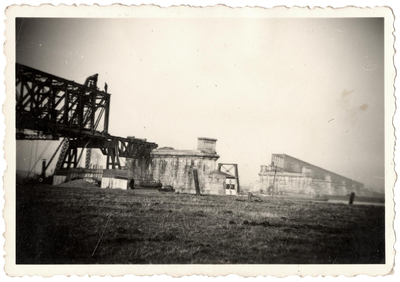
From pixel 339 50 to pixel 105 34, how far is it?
694 centimetres

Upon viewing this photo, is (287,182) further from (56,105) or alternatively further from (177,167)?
(56,105)

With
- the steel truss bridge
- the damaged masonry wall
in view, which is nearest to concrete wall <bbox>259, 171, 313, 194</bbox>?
the damaged masonry wall

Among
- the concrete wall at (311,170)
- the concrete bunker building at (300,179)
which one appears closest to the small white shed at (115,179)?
the concrete bunker building at (300,179)

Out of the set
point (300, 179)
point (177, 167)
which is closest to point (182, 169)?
point (177, 167)

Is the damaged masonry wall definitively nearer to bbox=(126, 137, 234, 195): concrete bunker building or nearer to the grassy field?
bbox=(126, 137, 234, 195): concrete bunker building

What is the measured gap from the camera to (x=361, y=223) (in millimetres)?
8406

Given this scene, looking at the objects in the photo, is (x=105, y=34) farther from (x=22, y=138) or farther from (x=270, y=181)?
(x=270, y=181)

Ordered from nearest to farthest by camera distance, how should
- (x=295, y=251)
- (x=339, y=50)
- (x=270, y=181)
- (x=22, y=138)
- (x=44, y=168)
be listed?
(x=295, y=251), (x=22, y=138), (x=339, y=50), (x=44, y=168), (x=270, y=181)

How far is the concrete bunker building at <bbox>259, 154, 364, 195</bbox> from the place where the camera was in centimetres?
952

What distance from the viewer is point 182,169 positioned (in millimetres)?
13539

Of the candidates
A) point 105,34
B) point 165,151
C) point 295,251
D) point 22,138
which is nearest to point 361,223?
point 295,251

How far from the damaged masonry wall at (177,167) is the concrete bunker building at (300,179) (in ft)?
7.84

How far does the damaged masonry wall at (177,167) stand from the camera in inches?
509

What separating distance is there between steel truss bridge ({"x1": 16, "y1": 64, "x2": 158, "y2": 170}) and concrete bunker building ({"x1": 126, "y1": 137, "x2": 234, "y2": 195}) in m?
0.64
